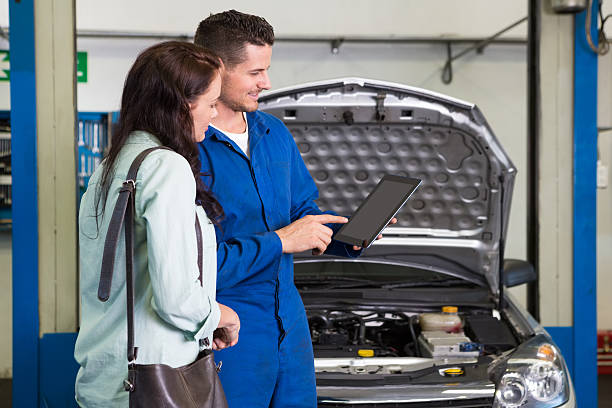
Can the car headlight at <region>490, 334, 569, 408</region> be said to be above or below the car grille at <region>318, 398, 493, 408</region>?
above

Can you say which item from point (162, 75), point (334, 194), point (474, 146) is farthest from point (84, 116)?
point (162, 75)

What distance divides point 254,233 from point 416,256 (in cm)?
125

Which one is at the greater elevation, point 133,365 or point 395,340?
point 133,365

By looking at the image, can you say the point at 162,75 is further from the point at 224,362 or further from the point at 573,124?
the point at 573,124

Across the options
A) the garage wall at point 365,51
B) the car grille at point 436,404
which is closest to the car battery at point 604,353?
the garage wall at point 365,51

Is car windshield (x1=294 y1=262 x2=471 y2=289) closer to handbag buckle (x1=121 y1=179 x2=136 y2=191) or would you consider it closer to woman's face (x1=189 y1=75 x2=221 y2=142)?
woman's face (x1=189 y1=75 x2=221 y2=142)

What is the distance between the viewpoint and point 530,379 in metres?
2.20

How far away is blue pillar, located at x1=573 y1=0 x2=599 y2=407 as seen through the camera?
10.8 ft

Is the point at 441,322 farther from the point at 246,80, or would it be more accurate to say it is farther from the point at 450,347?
the point at 246,80

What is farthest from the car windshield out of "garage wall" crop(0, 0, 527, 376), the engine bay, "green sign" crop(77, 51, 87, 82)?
"green sign" crop(77, 51, 87, 82)

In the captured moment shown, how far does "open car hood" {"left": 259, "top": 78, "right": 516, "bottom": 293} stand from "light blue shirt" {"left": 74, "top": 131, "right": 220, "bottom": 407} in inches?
49.6

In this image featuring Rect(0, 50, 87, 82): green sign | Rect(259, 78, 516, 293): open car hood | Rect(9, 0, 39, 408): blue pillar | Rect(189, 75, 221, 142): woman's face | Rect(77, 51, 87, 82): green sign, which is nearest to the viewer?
Rect(189, 75, 221, 142): woman's face

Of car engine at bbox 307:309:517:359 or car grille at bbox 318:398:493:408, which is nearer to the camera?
car grille at bbox 318:398:493:408

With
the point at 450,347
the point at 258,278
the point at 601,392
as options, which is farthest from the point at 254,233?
the point at 601,392
